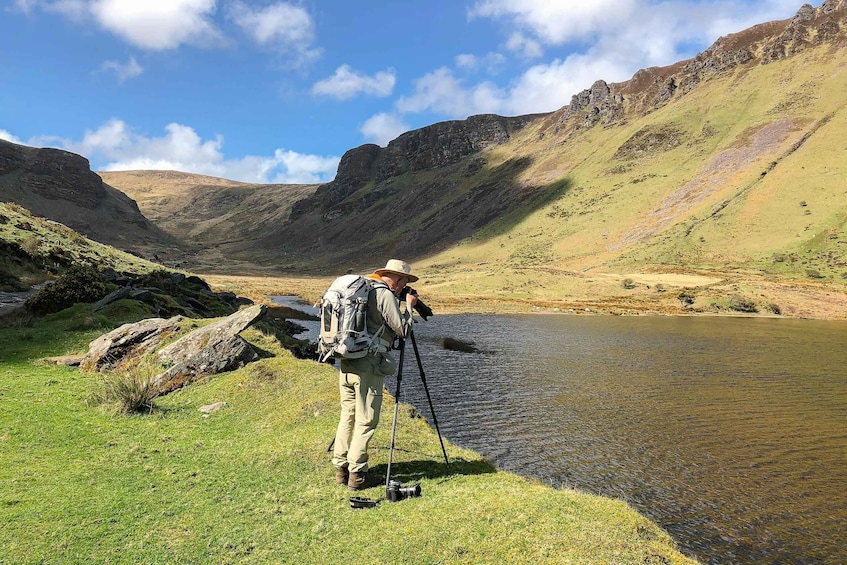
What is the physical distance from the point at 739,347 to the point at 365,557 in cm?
3533

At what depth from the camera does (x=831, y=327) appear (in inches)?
1694

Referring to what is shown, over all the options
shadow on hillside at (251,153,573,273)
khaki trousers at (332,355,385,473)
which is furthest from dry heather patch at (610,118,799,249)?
khaki trousers at (332,355,385,473)

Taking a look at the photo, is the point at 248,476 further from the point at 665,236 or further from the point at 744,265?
the point at 665,236

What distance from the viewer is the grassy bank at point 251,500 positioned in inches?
241

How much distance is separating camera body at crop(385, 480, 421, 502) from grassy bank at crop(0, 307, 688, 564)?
163 mm

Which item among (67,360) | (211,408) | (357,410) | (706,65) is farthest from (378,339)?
(706,65)

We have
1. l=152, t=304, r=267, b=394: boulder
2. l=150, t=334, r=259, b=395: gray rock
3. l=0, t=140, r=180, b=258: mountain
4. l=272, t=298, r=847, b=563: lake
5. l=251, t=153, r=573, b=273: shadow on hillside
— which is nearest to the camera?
l=272, t=298, r=847, b=563: lake

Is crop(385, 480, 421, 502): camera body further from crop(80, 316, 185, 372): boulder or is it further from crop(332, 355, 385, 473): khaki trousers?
crop(80, 316, 185, 372): boulder

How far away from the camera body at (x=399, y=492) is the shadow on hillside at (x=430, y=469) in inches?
28.7

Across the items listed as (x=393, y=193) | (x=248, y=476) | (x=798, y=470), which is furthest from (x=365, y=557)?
(x=393, y=193)

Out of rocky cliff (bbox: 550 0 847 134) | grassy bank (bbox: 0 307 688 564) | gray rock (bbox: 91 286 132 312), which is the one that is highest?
rocky cliff (bbox: 550 0 847 134)

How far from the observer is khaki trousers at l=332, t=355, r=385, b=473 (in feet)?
26.2

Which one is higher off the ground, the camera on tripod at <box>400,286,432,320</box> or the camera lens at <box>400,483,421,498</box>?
the camera on tripod at <box>400,286,432,320</box>

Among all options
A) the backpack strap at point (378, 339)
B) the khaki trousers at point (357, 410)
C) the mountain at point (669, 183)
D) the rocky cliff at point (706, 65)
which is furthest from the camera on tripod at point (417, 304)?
the rocky cliff at point (706, 65)
